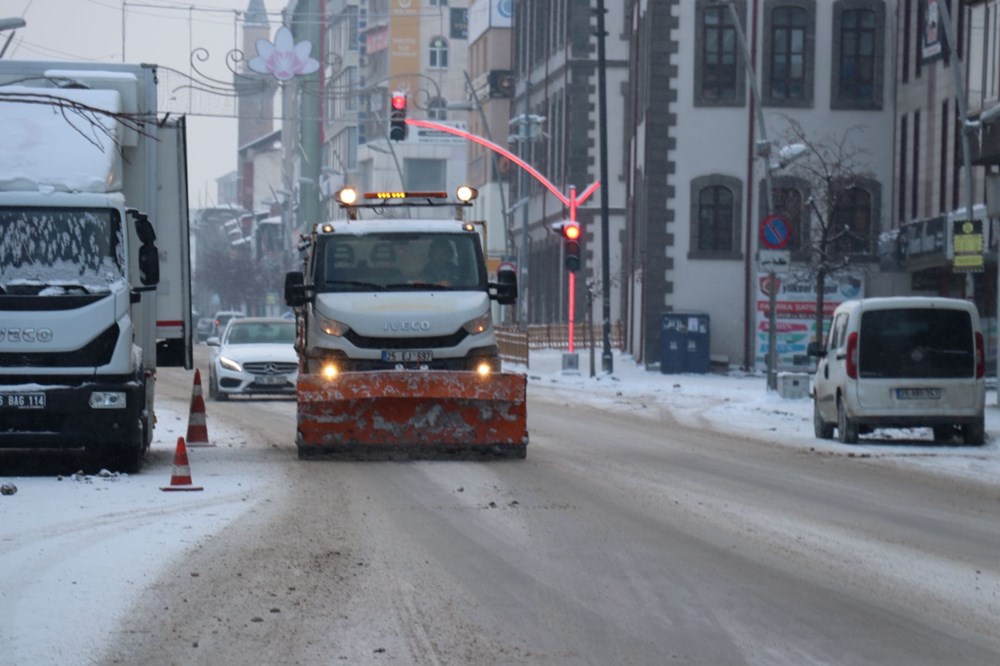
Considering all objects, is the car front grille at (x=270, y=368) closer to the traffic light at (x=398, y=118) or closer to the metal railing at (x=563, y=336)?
the traffic light at (x=398, y=118)

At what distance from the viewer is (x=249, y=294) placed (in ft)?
462

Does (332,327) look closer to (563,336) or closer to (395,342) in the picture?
(395,342)

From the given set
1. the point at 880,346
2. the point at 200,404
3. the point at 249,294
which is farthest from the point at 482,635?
the point at 249,294

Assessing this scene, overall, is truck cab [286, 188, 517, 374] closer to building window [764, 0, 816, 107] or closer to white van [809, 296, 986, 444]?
white van [809, 296, 986, 444]

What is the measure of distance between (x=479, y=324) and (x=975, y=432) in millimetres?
6863

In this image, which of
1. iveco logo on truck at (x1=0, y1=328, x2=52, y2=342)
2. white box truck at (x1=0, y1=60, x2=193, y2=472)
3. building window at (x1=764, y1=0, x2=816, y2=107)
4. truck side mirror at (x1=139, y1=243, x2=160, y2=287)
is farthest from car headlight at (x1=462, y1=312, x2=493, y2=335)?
building window at (x1=764, y1=0, x2=816, y2=107)

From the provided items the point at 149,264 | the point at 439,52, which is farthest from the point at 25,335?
the point at 439,52

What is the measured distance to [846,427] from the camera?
23.7 meters

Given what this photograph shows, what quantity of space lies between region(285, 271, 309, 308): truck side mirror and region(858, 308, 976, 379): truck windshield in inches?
278

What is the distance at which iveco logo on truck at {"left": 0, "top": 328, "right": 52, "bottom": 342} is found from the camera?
16.7m

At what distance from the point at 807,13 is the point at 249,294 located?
92.4 m

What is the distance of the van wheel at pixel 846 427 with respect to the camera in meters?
23.6

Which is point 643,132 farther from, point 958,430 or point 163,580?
point 163,580

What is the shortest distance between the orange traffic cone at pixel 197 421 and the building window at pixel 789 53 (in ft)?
109
